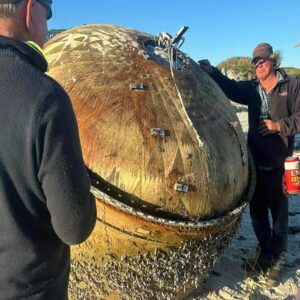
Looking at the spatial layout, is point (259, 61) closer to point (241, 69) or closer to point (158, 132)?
point (158, 132)

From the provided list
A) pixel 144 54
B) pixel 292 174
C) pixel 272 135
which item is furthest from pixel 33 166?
pixel 272 135

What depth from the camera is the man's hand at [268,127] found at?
4.13 meters

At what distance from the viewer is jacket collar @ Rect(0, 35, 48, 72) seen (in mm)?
1460

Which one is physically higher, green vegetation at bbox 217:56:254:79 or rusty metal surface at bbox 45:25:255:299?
rusty metal surface at bbox 45:25:255:299

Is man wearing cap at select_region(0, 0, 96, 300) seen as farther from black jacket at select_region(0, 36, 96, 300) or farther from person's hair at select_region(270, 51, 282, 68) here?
person's hair at select_region(270, 51, 282, 68)

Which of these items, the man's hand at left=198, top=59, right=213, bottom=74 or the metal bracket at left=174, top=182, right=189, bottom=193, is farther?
the man's hand at left=198, top=59, right=213, bottom=74

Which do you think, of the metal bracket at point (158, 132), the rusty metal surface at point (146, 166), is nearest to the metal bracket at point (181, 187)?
the rusty metal surface at point (146, 166)

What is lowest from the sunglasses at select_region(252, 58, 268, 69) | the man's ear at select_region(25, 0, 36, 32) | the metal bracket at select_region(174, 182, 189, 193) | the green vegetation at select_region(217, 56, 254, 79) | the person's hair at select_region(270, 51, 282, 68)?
the green vegetation at select_region(217, 56, 254, 79)

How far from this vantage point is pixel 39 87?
4.61 feet

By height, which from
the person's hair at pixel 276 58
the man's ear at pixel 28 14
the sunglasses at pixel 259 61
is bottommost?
the sunglasses at pixel 259 61

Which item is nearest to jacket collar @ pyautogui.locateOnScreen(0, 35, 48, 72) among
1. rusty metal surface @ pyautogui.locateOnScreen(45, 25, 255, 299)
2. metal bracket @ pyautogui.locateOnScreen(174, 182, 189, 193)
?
rusty metal surface @ pyautogui.locateOnScreen(45, 25, 255, 299)

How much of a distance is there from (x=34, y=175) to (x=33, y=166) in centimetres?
3

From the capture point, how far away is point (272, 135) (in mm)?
4242

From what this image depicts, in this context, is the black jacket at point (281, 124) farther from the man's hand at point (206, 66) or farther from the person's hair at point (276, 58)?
the man's hand at point (206, 66)
